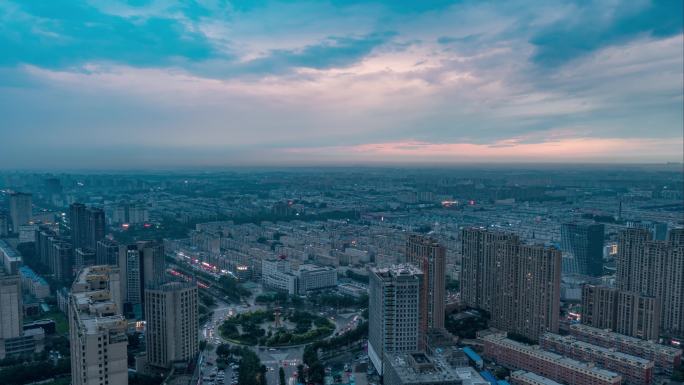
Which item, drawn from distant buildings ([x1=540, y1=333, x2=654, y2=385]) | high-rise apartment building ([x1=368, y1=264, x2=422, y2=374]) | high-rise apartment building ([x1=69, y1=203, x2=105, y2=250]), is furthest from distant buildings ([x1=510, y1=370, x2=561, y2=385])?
high-rise apartment building ([x1=69, y1=203, x2=105, y2=250])

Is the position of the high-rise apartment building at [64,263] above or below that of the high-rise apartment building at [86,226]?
below

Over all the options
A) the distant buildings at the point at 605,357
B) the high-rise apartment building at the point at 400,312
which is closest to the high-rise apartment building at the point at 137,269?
the high-rise apartment building at the point at 400,312

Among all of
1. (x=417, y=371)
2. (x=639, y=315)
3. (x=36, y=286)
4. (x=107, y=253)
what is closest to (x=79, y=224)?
(x=36, y=286)

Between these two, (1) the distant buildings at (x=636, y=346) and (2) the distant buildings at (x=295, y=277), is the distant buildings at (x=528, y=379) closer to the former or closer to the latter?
(1) the distant buildings at (x=636, y=346)

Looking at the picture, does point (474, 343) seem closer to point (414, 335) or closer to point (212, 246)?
point (414, 335)

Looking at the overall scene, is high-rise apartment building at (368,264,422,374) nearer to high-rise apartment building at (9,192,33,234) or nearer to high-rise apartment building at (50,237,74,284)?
high-rise apartment building at (50,237,74,284)

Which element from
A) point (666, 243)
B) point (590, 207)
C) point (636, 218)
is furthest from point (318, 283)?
point (590, 207)
